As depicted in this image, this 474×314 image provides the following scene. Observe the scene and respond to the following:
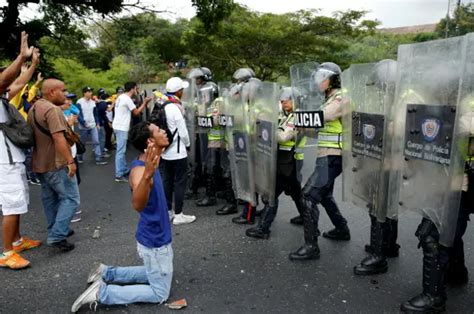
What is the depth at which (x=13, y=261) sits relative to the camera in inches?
150

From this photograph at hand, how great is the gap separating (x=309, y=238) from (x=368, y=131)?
1189 mm

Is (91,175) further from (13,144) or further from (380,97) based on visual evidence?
(380,97)

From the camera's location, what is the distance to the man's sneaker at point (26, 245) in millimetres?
4223

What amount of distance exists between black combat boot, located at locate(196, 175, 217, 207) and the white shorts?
8.22 ft

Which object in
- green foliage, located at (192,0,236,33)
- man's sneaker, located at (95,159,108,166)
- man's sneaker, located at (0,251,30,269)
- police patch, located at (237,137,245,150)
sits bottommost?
man's sneaker, located at (95,159,108,166)

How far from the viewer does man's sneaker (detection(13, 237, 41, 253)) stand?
4.22 m

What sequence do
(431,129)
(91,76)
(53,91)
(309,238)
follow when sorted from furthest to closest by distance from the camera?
(91,76) → (53,91) → (309,238) → (431,129)

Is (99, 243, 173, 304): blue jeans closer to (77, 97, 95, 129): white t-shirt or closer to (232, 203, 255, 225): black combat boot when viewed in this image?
(232, 203, 255, 225): black combat boot

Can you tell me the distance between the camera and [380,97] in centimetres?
335

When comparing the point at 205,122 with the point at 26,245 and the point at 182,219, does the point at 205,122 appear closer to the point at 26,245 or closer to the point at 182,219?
the point at 182,219

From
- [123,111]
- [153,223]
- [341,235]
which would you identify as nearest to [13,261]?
[153,223]

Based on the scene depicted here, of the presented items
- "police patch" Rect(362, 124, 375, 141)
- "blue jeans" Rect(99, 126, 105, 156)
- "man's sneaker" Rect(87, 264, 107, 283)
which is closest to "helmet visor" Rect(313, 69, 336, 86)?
"police patch" Rect(362, 124, 375, 141)

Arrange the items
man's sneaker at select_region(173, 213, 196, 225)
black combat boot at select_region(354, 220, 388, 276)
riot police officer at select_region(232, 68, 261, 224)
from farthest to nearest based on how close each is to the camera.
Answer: man's sneaker at select_region(173, 213, 196, 225) → riot police officer at select_region(232, 68, 261, 224) → black combat boot at select_region(354, 220, 388, 276)

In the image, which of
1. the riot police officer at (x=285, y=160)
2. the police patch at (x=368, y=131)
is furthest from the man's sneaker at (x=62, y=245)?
the police patch at (x=368, y=131)
